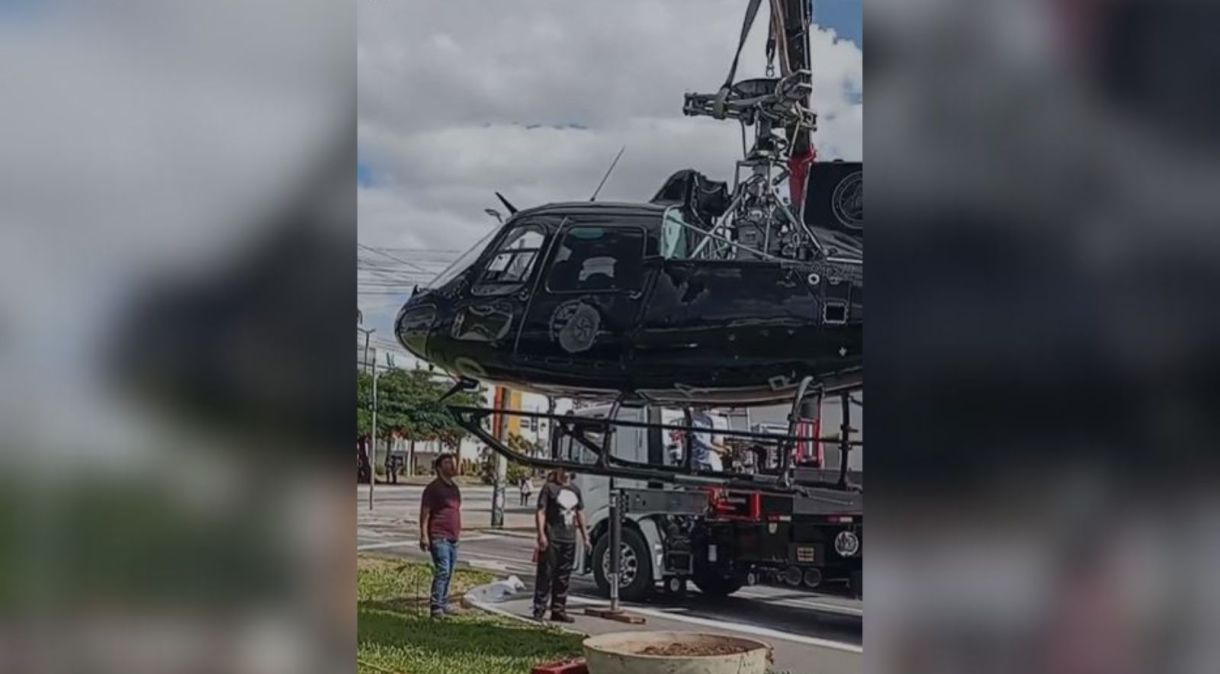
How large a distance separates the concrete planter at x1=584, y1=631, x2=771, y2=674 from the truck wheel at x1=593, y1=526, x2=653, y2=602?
5.5 inches

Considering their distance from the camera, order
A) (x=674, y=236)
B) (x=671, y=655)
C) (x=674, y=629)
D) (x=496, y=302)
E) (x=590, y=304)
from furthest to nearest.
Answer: (x=496, y=302), (x=590, y=304), (x=674, y=236), (x=674, y=629), (x=671, y=655)

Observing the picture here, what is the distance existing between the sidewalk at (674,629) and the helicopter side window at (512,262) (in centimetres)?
102

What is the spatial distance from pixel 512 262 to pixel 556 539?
91 cm

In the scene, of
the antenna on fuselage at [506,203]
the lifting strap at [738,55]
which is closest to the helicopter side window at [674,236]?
the lifting strap at [738,55]

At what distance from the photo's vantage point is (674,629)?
3.55m

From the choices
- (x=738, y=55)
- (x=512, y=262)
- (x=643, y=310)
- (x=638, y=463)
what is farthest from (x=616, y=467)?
(x=738, y=55)

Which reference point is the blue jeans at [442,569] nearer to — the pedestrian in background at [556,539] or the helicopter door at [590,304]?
the pedestrian in background at [556,539]

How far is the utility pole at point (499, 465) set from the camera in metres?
3.78

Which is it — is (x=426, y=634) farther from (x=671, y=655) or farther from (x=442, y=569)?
(x=671, y=655)

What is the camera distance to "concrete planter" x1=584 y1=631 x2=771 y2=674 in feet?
10.8

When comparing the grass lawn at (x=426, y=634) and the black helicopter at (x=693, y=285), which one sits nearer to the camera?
the black helicopter at (x=693, y=285)

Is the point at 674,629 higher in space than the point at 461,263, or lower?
lower
